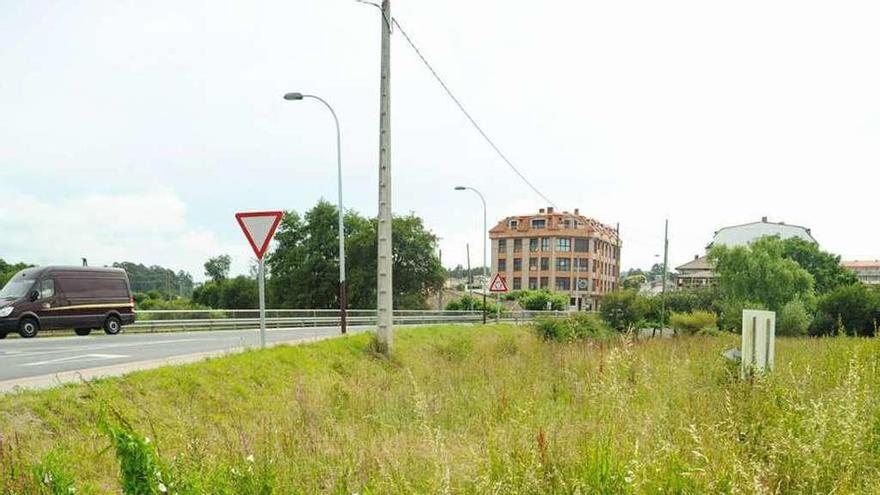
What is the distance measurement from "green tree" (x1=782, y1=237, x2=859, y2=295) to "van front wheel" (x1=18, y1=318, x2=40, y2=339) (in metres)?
84.3

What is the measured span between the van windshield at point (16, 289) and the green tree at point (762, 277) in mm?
59510

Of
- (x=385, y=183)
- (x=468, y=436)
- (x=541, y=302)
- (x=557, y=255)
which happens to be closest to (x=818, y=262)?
(x=557, y=255)

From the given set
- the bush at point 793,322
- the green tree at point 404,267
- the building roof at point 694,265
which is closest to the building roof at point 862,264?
the building roof at point 694,265

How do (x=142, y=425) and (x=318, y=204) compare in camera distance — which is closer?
(x=142, y=425)

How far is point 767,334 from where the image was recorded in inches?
288

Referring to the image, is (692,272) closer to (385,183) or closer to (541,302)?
(541,302)

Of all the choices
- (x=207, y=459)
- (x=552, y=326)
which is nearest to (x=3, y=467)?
(x=207, y=459)

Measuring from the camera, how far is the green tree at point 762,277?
6309 cm

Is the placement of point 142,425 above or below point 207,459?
below

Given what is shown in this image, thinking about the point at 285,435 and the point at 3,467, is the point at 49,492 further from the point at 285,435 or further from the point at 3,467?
the point at 285,435

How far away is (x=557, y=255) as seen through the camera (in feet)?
352

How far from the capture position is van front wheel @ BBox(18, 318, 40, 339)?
19.8 metres

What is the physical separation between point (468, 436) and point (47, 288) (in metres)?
19.9

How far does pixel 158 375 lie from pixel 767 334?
7.92 metres
